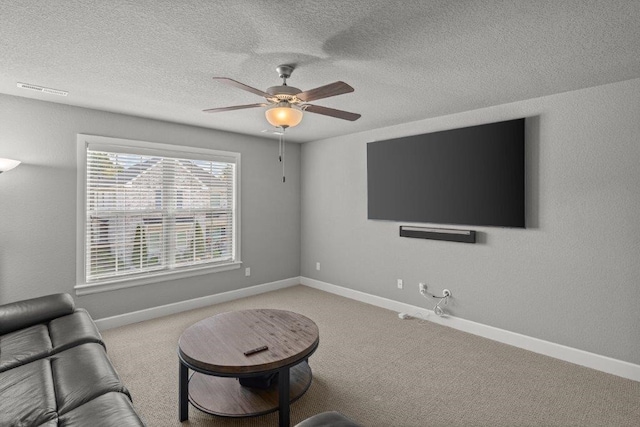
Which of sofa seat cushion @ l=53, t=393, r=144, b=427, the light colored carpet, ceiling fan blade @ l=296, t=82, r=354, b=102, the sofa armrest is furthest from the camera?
the sofa armrest

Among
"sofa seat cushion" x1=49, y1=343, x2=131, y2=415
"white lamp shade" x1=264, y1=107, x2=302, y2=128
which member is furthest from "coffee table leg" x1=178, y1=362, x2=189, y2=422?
"white lamp shade" x1=264, y1=107, x2=302, y2=128

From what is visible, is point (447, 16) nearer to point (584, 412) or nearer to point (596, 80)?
point (596, 80)

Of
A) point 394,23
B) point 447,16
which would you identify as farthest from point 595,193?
point 394,23

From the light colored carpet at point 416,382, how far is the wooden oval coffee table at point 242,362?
107 mm

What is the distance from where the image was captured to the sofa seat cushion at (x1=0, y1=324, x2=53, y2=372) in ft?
6.71

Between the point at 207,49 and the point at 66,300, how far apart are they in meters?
2.38

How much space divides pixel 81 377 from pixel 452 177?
368 centimetres

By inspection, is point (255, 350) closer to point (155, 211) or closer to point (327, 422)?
point (327, 422)

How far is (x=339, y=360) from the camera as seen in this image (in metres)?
3.08

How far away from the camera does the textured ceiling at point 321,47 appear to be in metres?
1.79

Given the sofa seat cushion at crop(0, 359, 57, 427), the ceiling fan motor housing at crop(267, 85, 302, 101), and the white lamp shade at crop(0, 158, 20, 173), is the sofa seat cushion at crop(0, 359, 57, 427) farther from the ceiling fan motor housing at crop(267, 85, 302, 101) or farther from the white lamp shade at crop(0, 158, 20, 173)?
the ceiling fan motor housing at crop(267, 85, 302, 101)

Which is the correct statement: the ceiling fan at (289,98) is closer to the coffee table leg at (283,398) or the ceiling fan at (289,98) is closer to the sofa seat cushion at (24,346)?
the coffee table leg at (283,398)

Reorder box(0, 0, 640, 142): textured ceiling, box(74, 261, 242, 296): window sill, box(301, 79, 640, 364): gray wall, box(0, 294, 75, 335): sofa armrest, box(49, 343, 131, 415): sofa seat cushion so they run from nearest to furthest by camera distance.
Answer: box(49, 343, 131, 415): sofa seat cushion → box(0, 0, 640, 142): textured ceiling → box(0, 294, 75, 335): sofa armrest → box(301, 79, 640, 364): gray wall → box(74, 261, 242, 296): window sill

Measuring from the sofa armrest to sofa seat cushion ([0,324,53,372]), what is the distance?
0.18ft
